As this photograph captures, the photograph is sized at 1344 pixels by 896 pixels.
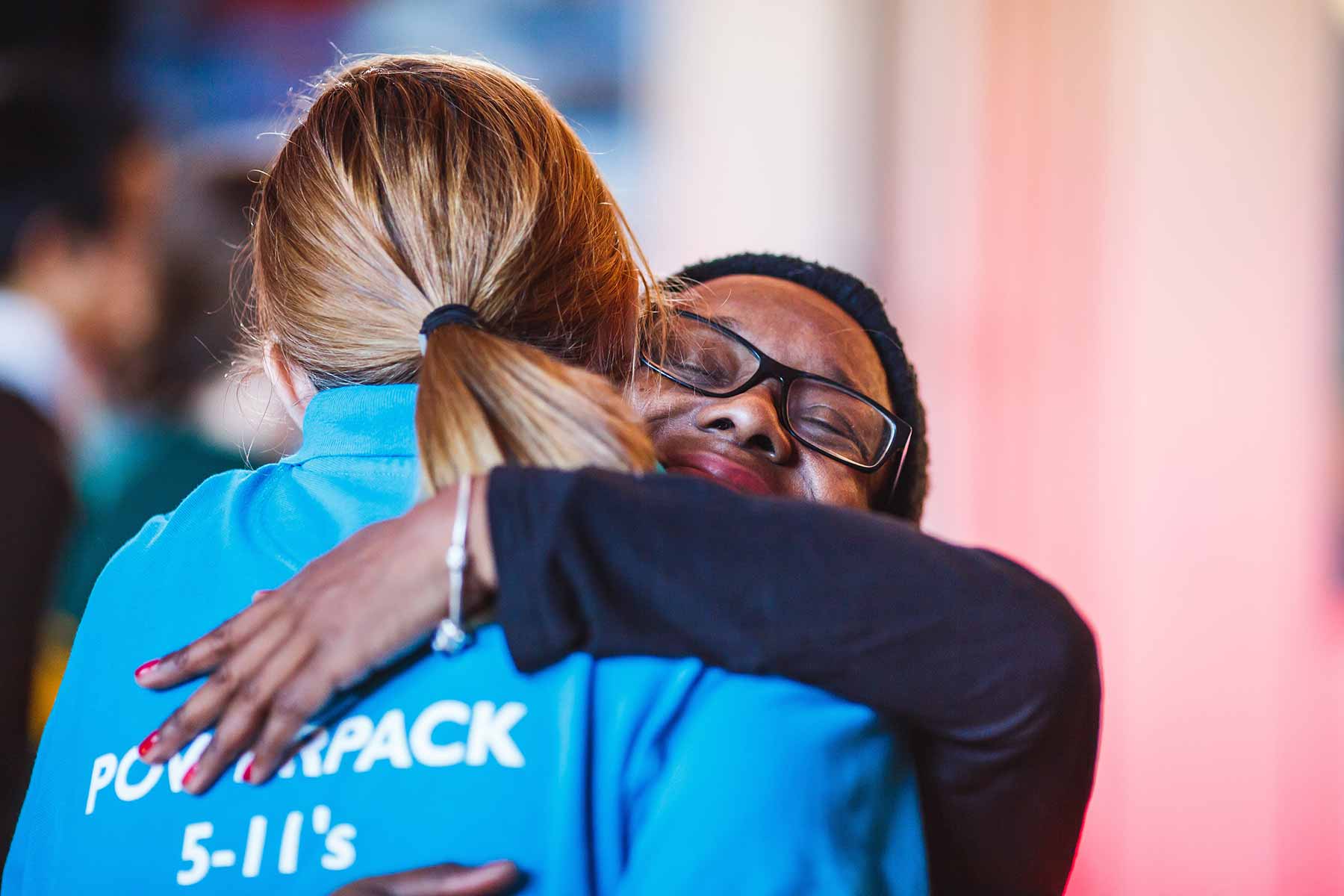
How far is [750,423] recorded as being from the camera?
118cm

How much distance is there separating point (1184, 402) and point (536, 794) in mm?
2559

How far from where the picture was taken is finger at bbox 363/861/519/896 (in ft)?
2.20

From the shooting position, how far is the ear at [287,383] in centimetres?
92

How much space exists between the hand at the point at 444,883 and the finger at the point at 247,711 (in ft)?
0.37

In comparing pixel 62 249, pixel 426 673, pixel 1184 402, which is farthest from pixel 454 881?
pixel 1184 402

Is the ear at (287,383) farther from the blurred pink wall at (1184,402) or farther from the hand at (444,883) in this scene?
the blurred pink wall at (1184,402)

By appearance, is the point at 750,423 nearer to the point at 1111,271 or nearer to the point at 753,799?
the point at 753,799

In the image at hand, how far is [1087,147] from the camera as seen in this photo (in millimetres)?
2977

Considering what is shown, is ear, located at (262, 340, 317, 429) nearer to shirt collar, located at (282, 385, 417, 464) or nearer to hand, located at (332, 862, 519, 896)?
shirt collar, located at (282, 385, 417, 464)

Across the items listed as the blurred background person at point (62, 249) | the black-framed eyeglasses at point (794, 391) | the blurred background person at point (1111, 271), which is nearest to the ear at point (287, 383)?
the black-framed eyeglasses at point (794, 391)

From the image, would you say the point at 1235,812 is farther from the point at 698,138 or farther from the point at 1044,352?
the point at 698,138

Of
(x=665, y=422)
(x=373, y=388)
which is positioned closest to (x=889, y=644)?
(x=373, y=388)

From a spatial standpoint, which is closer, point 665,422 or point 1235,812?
point 665,422

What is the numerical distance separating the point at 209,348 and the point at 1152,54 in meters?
2.73
